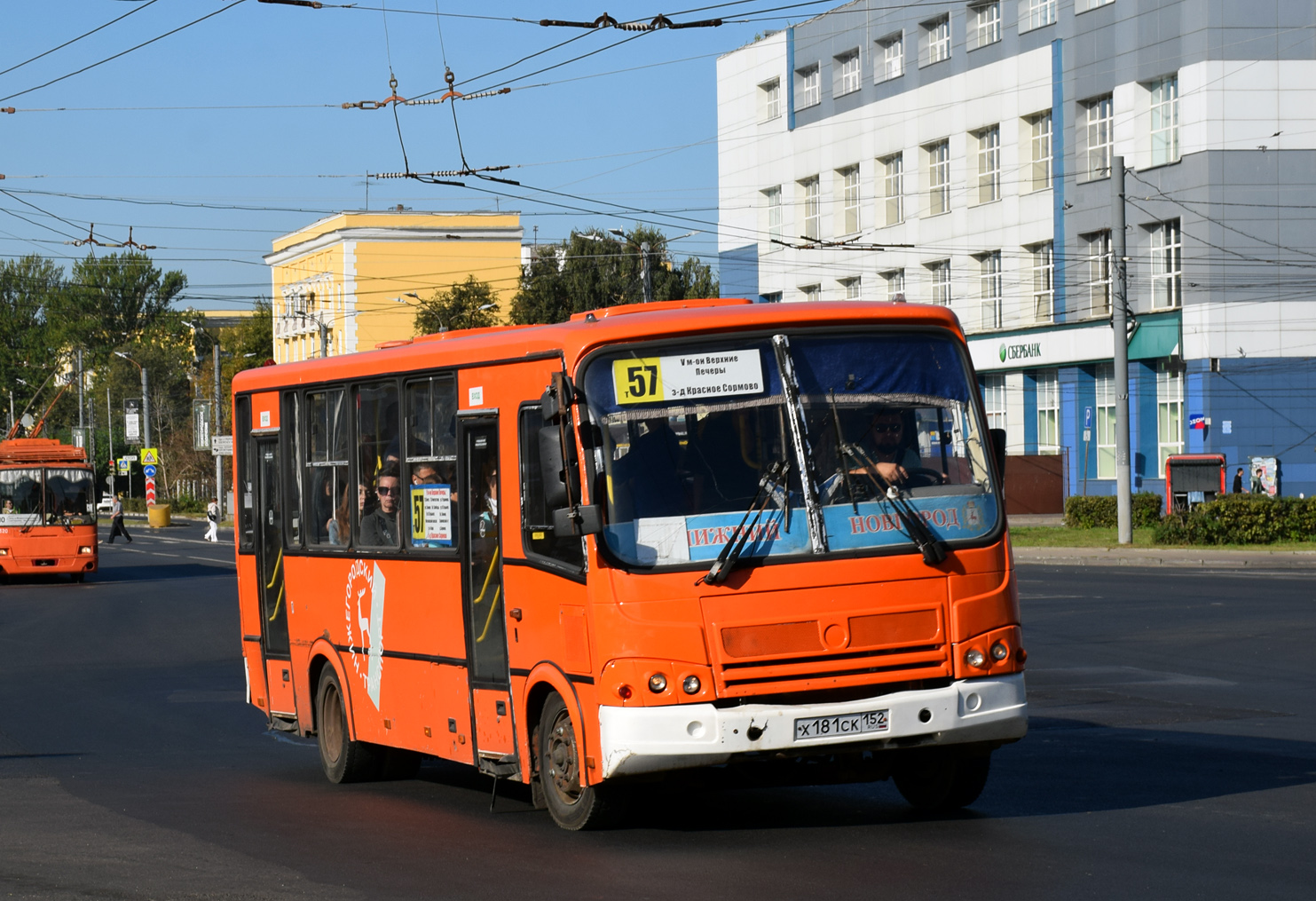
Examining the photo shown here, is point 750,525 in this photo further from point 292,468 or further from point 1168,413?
point 1168,413

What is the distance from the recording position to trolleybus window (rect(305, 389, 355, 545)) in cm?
1153

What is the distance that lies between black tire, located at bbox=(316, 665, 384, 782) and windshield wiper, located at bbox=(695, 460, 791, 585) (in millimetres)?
3853

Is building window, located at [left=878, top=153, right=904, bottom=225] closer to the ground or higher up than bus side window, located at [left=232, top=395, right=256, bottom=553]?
higher up

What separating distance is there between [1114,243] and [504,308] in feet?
225

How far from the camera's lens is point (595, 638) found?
8.45m

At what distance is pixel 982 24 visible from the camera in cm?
5731

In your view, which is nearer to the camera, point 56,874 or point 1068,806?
point 56,874

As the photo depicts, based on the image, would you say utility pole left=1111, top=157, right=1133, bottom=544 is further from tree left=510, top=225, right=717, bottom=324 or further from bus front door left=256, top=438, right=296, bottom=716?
tree left=510, top=225, right=717, bottom=324

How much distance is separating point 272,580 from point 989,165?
48.1m

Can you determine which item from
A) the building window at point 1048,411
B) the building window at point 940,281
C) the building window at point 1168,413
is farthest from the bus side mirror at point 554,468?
the building window at point 940,281

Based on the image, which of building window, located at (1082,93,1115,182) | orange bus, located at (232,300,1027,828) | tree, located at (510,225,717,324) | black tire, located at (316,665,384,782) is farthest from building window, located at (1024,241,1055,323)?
orange bus, located at (232,300,1027,828)

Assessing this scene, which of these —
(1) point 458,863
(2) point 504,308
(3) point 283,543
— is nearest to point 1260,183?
(3) point 283,543

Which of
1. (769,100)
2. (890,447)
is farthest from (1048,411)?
(890,447)

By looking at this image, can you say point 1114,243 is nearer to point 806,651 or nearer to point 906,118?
point 906,118
